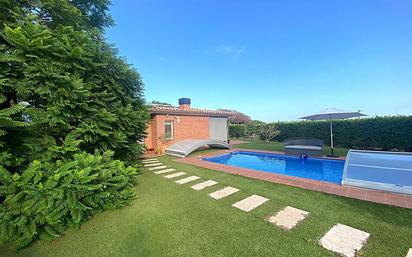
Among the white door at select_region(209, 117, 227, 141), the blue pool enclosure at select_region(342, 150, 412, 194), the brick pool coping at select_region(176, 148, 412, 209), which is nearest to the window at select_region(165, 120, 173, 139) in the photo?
the white door at select_region(209, 117, 227, 141)

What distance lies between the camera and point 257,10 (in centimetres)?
1459

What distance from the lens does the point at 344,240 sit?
11.7 ft

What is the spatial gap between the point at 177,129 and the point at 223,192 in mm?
12891

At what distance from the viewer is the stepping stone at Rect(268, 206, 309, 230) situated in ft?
13.8

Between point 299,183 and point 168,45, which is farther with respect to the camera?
point 168,45

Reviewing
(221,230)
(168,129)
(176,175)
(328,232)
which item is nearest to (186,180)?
(176,175)

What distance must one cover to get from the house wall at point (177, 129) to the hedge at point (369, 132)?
1183 cm

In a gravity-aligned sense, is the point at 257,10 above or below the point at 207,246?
above

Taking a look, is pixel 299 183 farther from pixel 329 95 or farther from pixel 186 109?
pixel 329 95

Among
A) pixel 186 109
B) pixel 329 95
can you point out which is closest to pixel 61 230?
pixel 186 109

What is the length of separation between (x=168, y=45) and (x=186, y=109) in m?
6.48

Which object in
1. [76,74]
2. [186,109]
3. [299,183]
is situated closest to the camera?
[76,74]

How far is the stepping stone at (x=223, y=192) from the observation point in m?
6.05

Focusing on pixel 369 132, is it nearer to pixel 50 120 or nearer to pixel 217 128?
pixel 217 128
